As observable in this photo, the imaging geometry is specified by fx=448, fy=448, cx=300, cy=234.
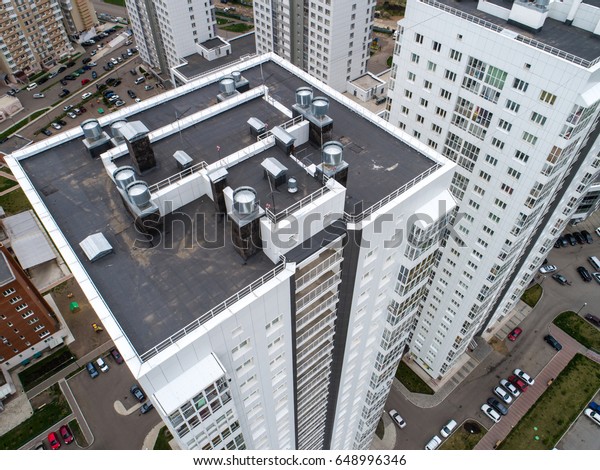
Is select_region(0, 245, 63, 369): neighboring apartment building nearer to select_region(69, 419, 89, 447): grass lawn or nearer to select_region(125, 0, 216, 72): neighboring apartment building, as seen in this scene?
select_region(69, 419, 89, 447): grass lawn

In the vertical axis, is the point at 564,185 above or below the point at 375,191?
below

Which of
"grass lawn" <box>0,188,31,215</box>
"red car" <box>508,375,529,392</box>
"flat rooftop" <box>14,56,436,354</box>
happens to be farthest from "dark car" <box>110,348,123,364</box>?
"red car" <box>508,375,529,392</box>

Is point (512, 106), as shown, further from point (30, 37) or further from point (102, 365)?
point (30, 37)

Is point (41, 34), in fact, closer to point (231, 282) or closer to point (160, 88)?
point (160, 88)

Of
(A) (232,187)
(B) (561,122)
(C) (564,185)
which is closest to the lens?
(A) (232,187)

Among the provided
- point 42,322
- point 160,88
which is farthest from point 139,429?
point 160,88
